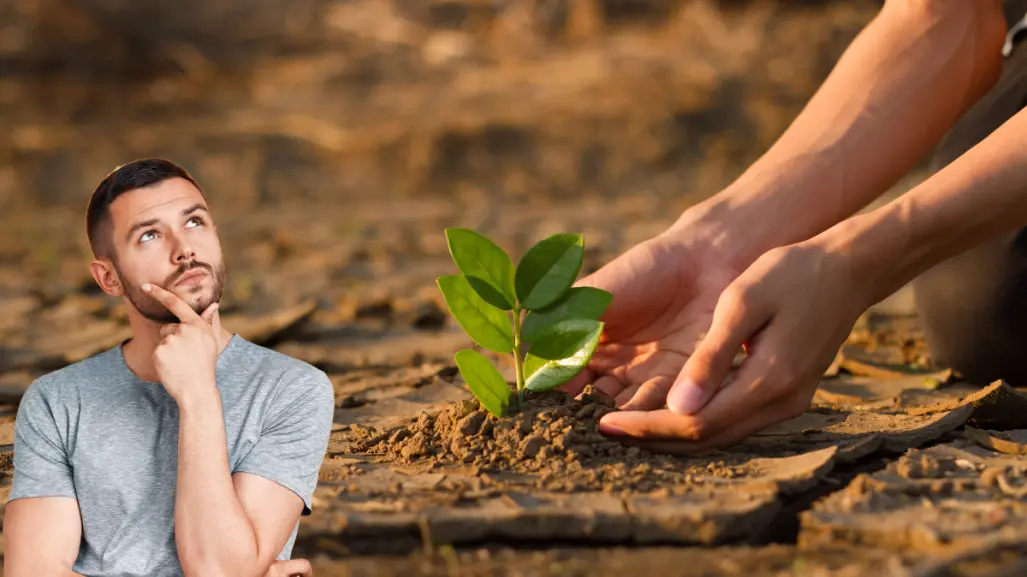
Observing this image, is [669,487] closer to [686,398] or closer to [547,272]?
[686,398]

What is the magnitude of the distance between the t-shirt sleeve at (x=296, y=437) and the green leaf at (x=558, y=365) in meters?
0.47

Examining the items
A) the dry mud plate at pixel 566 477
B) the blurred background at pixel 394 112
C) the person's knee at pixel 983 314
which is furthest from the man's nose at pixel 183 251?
the blurred background at pixel 394 112

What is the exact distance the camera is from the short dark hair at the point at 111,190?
1114 mm

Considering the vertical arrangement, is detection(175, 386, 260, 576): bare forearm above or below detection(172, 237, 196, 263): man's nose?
below

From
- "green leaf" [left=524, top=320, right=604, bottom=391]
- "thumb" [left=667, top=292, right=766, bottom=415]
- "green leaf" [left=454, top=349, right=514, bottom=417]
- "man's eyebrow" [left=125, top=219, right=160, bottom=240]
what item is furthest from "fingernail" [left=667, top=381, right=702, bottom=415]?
"man's eyebrow" [left=125, top=219, right=160, bottom=240]

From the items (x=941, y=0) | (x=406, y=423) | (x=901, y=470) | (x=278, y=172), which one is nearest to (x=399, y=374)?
(x=406, y=423)

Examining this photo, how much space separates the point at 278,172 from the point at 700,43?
248 centimetres

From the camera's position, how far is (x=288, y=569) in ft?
3.61

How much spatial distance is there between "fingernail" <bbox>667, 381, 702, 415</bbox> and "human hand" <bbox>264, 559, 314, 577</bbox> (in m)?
0.61

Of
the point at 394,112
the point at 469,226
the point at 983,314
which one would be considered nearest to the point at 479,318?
the point at 983,314

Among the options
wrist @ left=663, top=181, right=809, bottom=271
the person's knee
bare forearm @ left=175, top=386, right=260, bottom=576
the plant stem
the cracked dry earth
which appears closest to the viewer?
bare forearm @ left=175, top=386, right=260, bottom=576

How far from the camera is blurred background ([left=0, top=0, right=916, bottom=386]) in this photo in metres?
4.61

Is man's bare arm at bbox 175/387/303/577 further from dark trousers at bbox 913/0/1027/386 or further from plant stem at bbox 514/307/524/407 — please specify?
dark trousers at bbox 913/0/1027/386

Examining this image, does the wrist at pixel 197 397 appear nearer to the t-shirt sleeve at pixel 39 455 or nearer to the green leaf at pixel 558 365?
the t-shirt sleeve at pixel 39 455
